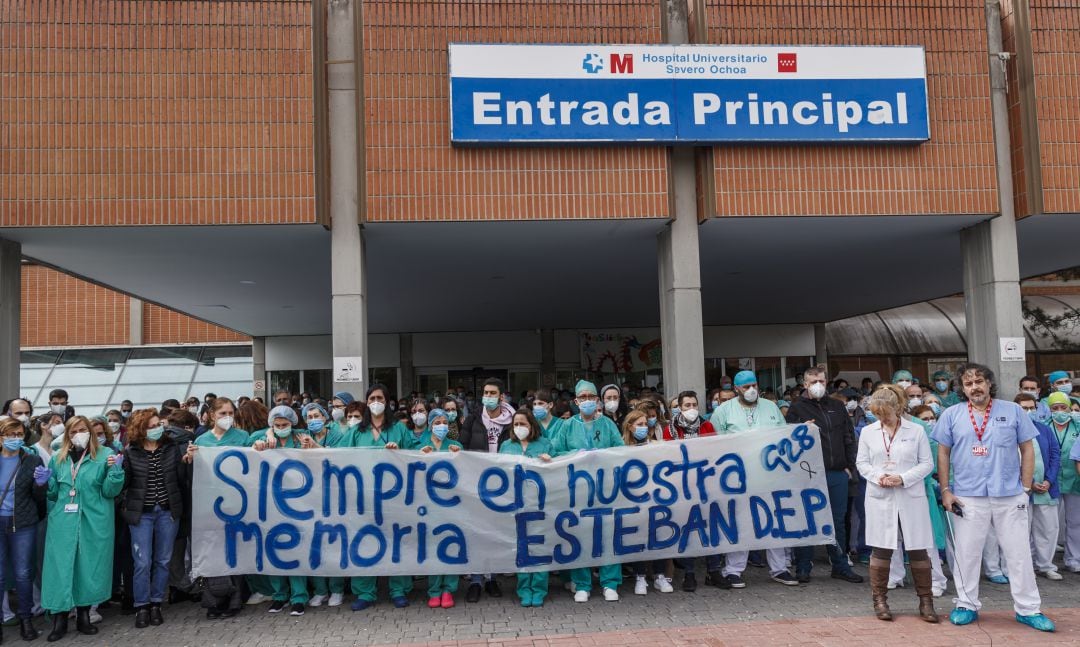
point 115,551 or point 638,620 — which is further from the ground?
point 115,551

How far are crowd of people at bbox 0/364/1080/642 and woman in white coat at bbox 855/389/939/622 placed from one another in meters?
0.01

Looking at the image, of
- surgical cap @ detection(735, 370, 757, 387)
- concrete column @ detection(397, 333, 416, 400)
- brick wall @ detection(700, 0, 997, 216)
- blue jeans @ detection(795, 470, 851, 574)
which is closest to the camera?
blue jeans @ detection(795, 470, 851, 574)

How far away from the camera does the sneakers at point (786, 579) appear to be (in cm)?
648

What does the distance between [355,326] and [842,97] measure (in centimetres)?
707

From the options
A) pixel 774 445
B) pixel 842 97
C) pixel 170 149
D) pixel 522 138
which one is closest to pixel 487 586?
pixel 774 445

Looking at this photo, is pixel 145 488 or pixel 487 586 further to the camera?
pixel 487 586

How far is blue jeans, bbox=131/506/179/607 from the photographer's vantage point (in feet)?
19.2

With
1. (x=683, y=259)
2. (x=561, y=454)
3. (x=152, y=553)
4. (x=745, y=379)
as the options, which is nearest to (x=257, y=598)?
(x=152, y=553)

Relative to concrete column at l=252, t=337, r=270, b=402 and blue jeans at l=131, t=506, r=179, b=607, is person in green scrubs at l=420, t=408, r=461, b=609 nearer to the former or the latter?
blue jeans at l=131, t=506, r=179, b=607

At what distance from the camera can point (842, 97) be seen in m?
9.71

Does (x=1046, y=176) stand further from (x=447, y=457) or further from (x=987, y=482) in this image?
(x=447, y=457)

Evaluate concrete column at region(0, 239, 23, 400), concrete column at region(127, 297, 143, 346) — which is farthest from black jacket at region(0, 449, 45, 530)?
concrete column at region(127, 297, 143, 346)

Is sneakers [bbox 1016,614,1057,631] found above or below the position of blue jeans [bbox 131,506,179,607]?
below

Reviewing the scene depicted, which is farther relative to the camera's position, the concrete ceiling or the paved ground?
the concrete ceiling
